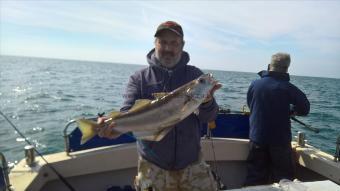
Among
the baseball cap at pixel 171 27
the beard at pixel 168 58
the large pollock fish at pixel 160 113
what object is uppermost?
the baseball cap at pixel 171 27

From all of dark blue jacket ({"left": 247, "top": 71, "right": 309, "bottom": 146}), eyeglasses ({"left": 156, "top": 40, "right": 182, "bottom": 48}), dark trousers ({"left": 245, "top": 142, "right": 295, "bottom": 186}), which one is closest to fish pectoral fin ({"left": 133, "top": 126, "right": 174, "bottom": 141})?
eyeglasses ({"left": 156, "top": 40, "right": 182, "bottom": 48})

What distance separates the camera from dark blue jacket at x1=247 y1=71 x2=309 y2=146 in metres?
5.55

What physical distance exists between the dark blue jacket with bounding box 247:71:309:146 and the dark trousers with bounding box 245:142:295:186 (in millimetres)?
137

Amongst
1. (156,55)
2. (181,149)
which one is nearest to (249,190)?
(181,149)

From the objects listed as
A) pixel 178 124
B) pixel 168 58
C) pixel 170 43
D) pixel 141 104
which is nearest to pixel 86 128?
pixel 141 104

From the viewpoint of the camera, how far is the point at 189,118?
3.81 metres

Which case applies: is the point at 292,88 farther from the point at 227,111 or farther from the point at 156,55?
the point at 156,55

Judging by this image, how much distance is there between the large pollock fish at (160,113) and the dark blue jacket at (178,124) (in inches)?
12.7

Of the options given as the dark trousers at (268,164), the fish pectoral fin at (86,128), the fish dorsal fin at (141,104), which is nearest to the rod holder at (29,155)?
the fish pectoral fin at (86,128)

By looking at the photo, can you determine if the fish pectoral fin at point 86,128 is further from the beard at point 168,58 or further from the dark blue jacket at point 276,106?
the dark blue jacket at point 276,106

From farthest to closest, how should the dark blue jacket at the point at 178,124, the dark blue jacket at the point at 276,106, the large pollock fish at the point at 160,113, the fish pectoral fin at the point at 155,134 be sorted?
1. the dark blue jacket at the point at 276,106
2. the dark blue jacket at the point at 178,124
3. the fish pectoral fin at the point at 155,134
4. the large pollock fish at the point at 160,113

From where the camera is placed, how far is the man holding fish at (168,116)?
340cm

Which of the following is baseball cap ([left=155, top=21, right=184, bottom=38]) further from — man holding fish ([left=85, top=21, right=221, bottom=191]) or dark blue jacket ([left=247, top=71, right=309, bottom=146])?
dark blue jacket ([left=247, top=71, right=309, bottom=146])

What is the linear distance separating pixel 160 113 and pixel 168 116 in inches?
3.8
